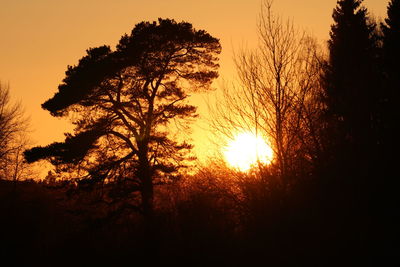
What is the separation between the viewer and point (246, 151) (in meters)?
14.0

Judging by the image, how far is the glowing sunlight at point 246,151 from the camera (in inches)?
533

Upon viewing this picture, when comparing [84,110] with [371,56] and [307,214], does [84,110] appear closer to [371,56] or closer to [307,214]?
[307,214]

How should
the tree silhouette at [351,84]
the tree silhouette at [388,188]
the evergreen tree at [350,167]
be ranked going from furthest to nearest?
the tree silhouette at [351,84] < the evergreen tree at [350,167] < the tree silhouette at [388,188]

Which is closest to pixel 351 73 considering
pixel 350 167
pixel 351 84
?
pixel 351 84

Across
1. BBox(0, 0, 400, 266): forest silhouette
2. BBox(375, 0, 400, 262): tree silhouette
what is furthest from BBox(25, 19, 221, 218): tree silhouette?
BBox(375, 0, 400, 262): tree silhouette

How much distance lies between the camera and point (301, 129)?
14.0 metres

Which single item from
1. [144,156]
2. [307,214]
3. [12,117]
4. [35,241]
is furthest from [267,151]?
[12,117]

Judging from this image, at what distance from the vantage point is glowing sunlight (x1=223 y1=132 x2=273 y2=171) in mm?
13539

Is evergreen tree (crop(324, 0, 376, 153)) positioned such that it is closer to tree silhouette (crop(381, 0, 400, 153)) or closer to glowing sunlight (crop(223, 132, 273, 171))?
tree silhouette (crop(381, 0, 400, 153))

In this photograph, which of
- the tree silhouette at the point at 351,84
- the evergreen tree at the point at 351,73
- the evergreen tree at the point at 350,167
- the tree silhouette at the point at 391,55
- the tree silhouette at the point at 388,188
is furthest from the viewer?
the tree silhouette at the point at 391,55

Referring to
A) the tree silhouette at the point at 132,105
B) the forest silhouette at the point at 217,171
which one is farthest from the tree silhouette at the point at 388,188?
the tree silhouette at the point at 132,105

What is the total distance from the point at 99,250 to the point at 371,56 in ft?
67.6

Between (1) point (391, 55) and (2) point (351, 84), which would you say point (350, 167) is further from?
(1) point (391, 55)

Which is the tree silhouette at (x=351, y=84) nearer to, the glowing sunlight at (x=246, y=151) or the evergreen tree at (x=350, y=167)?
the evergreen tree at (x=350, y=167)
